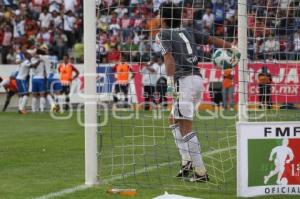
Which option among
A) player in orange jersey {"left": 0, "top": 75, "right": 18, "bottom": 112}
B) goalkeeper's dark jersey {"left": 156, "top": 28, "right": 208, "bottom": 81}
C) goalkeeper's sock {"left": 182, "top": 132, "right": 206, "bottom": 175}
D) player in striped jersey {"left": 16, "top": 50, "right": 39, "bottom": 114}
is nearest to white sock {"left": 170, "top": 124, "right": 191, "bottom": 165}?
goalkeeper's sock {"left": 182, "top": 132, "right": 206, "bottom": 175}

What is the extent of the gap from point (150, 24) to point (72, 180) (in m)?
3.05

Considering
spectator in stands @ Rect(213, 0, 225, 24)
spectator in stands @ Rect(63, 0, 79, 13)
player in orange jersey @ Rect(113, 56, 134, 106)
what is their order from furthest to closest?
spectator in stands @ Rect(63, 0, 79, 13), spectator in stands @ Rect(213, 0, 225, 24), player in orange jersey @ Rect(113, 56, 134, 106)

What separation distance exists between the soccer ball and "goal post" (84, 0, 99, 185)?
190cm

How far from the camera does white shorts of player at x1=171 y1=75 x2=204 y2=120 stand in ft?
32.1

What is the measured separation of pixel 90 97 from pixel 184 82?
53.1 inches

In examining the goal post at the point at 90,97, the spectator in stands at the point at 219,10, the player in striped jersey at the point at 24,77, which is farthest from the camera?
the player in striped jersey at the point at 24,77

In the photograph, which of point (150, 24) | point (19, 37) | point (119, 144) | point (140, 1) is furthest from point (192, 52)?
point (19, 37)

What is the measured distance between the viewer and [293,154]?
851 centimetres

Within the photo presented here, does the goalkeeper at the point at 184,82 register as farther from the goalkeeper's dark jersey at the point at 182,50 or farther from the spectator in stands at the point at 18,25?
the spectator in stands at the point at 18,25

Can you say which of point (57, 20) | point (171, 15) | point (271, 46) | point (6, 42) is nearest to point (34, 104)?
point (6, 42)

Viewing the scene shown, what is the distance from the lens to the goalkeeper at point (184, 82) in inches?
384

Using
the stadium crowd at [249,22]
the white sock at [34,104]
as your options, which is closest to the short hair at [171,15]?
the stadium crowd at [249,22]

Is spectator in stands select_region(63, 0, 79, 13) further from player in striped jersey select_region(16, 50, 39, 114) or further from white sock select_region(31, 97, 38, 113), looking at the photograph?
white sock select_region(31, 97, 38, 113)

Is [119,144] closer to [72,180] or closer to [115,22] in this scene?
[115,22]
